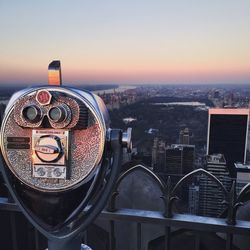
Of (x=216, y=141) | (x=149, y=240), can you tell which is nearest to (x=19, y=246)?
(x=149, y=240)

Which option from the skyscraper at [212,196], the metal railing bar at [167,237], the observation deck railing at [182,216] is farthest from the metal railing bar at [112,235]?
the skyscraper at [212,196]

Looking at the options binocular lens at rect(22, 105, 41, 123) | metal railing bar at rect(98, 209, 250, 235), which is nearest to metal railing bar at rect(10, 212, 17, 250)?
metal railing bar at rect(98, 209, 250, 235)

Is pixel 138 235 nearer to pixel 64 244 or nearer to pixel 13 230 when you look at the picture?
pixel 64 244

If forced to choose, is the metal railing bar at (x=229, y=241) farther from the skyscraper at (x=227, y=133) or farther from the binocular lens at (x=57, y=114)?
the skyscraper at (x=227, y=133)

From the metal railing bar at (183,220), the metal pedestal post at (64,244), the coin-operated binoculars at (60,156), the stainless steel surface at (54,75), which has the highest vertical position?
the stainless steel surface at (54,75)

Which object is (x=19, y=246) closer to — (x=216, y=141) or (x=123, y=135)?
(x=123, y=135)

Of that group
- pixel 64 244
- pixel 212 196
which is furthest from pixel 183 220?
pixel 64 244
